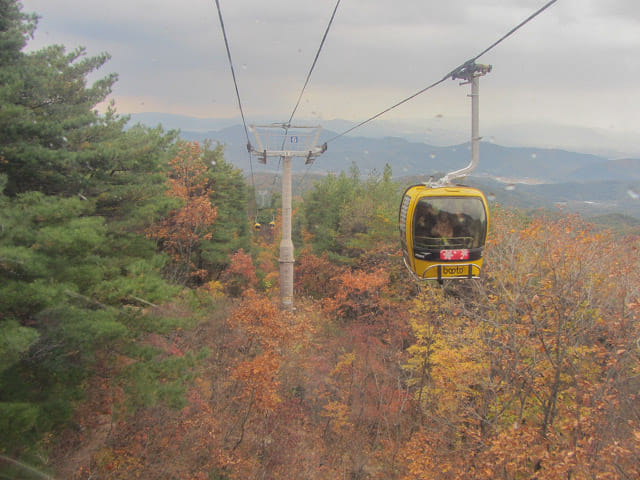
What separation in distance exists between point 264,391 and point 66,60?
11.0 m

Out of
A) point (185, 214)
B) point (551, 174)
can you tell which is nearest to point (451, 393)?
point (185, 214)

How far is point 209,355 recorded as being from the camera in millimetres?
11922

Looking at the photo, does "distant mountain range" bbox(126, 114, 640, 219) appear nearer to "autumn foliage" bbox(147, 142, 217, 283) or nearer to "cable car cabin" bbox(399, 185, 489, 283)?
"autumn foliage" bbox(147, 142, 217, 283)

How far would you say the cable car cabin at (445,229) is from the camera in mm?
6707

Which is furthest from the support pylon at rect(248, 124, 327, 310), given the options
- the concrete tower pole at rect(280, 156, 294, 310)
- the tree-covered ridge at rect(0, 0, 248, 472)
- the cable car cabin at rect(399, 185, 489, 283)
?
the cable car cabin at rect(399, 185, 489, 283)

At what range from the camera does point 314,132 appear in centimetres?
1727

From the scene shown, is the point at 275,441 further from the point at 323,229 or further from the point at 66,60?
the point at 323,229

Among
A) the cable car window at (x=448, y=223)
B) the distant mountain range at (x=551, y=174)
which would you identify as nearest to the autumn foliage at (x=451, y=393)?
the cable car window at (x=448, y=223)

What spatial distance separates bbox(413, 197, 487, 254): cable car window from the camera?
671 cm

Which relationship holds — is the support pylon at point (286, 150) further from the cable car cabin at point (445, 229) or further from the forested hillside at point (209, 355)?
the cable car cabin at point (445, 229)

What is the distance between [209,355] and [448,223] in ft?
28.2

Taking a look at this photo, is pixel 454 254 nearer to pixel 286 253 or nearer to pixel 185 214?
pixel 286 253

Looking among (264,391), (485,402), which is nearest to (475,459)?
(485,402)

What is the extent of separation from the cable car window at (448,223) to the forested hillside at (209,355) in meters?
3.97
